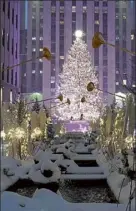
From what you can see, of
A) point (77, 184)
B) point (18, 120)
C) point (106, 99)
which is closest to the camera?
point (77, 184)

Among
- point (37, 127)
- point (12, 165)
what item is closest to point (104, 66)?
point (37, 127)

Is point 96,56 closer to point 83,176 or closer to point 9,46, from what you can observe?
point 9,46

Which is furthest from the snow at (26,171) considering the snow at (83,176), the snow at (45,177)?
the snow at (83,176)

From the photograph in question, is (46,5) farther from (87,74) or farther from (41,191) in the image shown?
(41,191)

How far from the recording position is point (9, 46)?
54.2 m

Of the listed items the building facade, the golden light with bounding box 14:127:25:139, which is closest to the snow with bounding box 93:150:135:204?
the golden light with bounding box 14:127:25:139

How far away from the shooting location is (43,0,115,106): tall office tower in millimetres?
92562

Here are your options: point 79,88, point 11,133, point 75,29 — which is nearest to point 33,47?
point 75,29

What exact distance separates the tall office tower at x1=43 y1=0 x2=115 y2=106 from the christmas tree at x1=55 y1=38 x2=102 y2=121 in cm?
3242

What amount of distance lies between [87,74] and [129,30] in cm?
4676


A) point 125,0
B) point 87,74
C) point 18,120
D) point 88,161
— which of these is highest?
point 125,0

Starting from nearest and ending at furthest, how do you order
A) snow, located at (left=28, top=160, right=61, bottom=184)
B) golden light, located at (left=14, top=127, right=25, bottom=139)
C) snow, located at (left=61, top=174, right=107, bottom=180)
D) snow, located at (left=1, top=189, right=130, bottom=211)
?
snow, located at (left=1, top=189, right=130, bottom=211)
snow, located at (left=28, top=160, right=61, bottom=184)
snow, located at (left=61, top=174, right=107, bottom=180)
golden light, located at (left=14, top=127, right=25, bottom=139)

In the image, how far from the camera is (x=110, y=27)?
306ft

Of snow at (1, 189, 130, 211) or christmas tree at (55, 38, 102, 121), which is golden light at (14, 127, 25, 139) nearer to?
snow at (1, 189, 130, 211)
